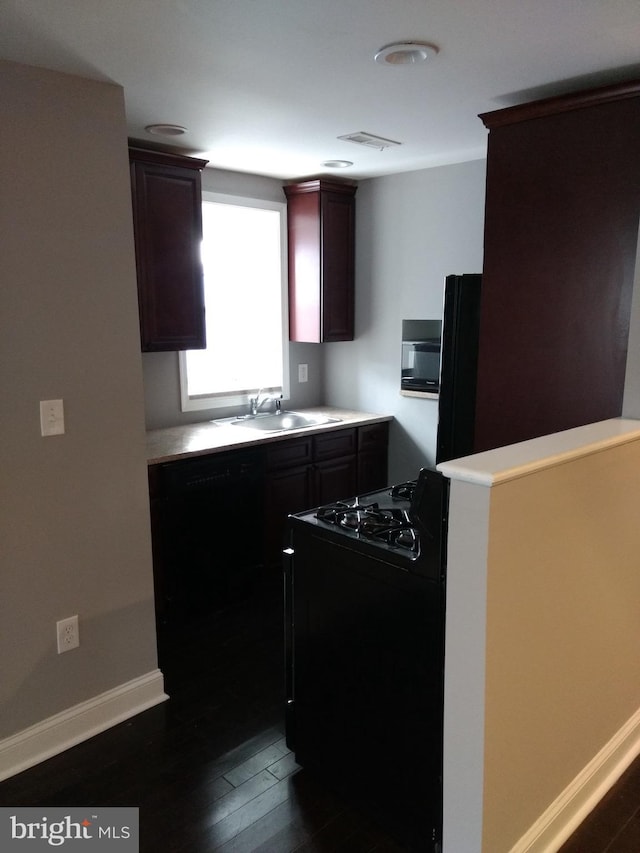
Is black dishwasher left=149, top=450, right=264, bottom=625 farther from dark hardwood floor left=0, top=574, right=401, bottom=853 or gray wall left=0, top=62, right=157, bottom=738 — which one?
gray wall left=0, top=62, right=157, bottom=738

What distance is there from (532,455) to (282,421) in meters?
2.72

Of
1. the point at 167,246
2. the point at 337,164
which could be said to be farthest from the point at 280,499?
the point at 337,164

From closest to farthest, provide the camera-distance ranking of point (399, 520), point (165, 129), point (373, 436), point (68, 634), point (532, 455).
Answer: point (532, 455) < point (399, 520) < point (68, 634) < point (165, 129) < point (373, 436)

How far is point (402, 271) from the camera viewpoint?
4.12 meters

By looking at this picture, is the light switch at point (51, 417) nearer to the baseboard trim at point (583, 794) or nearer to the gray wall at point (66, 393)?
the gray wall at point (66, 393)

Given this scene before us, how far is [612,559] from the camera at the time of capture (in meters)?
2.04

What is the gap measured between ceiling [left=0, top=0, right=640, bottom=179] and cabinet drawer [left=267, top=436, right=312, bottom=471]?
63.6 inches

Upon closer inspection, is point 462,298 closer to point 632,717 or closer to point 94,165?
point 94,165

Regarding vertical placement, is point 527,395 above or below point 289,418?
above

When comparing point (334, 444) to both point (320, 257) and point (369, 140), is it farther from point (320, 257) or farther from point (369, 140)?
point (369, 140)

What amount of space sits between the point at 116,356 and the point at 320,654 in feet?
4.29

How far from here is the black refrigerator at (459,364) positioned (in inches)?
114

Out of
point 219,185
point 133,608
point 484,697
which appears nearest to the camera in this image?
point 484,697

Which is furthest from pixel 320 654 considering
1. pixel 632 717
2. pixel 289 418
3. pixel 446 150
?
pixel 446 150
